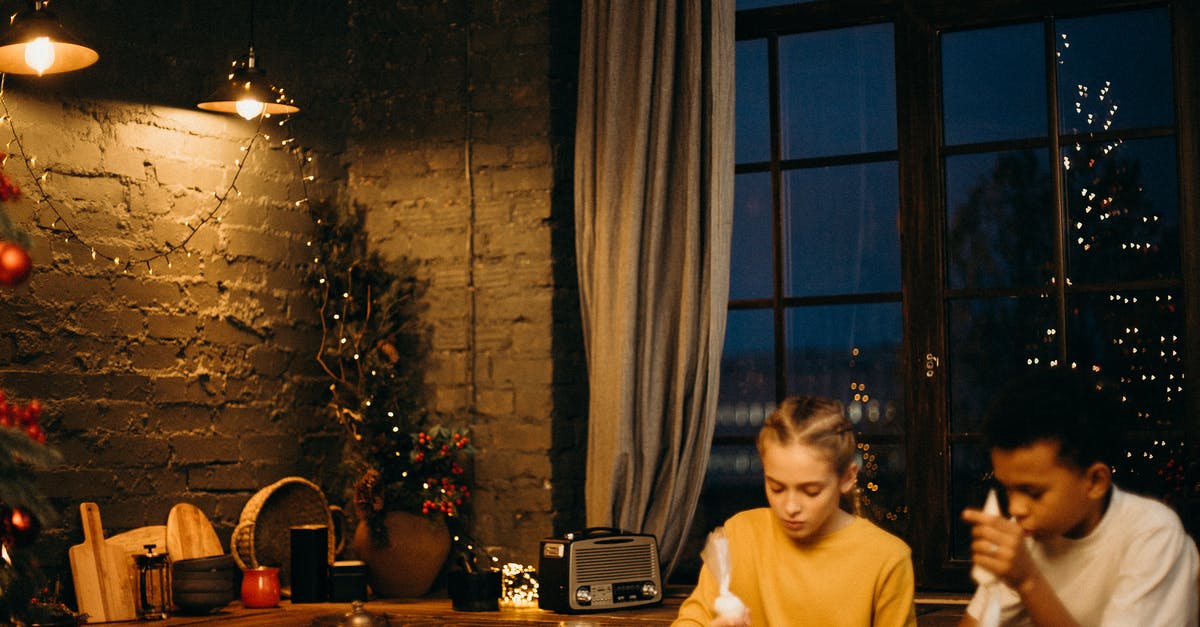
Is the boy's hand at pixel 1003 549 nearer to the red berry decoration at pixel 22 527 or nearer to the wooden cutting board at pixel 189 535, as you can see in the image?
the red berry decoration at pixel 22 527

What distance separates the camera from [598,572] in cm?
425

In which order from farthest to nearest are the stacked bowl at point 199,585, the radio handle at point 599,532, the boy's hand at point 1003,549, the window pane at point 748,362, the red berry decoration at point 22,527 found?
the window pane at point 748,362, the radio handle at point 599,532, the stacked bowl at point 199,585, the red berry decoration at point 22,527, the boy's hand at point 1003,549

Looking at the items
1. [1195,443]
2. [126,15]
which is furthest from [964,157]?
[126,15]

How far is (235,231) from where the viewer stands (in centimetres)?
480

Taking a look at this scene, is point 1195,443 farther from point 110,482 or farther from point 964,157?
point 110,482

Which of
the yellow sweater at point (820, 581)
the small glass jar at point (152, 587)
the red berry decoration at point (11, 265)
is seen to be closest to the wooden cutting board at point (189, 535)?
the small glass jar at point (152, 587)

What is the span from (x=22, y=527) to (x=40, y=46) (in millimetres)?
1489

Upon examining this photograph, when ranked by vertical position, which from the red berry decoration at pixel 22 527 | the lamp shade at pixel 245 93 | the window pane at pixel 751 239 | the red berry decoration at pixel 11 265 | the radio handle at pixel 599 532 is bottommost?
the radio handle at pixel 599 532

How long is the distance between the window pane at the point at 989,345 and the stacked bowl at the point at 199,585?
→ 2.39 metres

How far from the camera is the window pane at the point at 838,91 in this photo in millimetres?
4680

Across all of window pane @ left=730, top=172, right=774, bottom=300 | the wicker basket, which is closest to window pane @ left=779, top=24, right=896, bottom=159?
window pane @ left=730, top=172, right=774, bottom=300

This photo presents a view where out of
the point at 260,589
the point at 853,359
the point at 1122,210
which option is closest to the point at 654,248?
the point at 853,359

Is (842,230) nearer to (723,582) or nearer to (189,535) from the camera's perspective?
(189,535)

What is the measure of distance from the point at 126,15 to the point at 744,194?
2.17 metres
